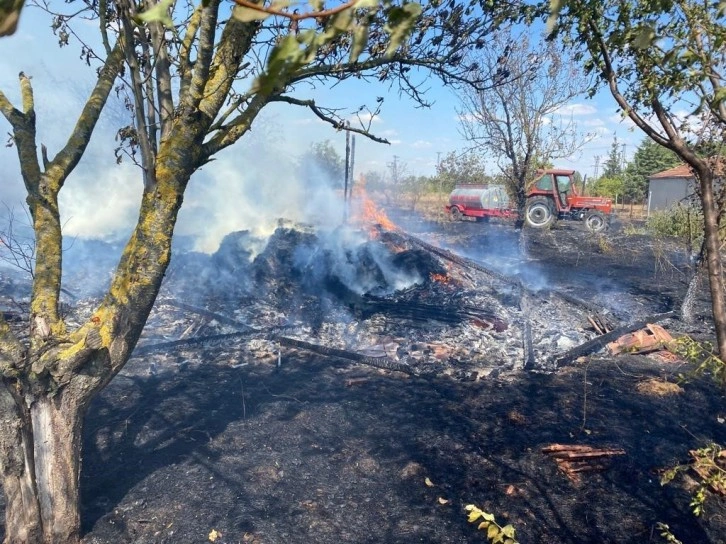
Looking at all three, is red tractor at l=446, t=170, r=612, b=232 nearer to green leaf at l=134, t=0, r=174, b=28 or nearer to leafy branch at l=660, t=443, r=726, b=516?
leafy branch at l=660, t=443, r=726, b=516

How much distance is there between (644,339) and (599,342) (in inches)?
25.9

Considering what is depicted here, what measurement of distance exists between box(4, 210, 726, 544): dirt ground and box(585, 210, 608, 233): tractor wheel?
1422 cm

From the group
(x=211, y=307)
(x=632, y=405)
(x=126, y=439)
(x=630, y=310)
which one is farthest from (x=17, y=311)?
(x=630, y=310)

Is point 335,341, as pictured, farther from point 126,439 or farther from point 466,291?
point 126,439

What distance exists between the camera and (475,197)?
75.9 ft

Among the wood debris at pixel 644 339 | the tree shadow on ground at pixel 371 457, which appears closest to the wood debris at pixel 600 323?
the wood debris at pixel 644 339

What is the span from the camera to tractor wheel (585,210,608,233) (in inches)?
801

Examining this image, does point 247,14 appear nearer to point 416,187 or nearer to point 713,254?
point 713,254

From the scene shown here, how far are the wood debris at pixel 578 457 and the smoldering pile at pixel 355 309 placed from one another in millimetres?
2100

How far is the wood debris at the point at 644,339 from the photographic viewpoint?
765 centimetres

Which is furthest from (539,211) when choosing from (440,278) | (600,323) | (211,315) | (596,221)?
(211,315)

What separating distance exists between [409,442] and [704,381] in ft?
13.5

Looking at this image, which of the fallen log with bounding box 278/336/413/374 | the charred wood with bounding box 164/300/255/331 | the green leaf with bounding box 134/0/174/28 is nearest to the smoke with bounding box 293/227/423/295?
the charred wood with bounding box 164/300/255/331

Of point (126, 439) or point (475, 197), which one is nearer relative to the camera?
point (126, 439)
